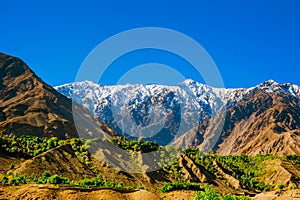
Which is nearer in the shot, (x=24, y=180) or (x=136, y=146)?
(x=24, y=180)

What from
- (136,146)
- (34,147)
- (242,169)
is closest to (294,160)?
(242,169)

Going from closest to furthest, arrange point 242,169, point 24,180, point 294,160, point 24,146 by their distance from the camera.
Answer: point 24,180
point 24,146
point 242,169
point 294,160

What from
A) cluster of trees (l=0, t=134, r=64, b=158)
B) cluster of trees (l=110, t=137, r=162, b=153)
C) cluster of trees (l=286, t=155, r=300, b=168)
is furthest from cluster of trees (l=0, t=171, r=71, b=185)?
cluster of trees (l=286, t=155, r=300, b=168)

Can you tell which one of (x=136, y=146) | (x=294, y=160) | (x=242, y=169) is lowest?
(x=136, y=146)

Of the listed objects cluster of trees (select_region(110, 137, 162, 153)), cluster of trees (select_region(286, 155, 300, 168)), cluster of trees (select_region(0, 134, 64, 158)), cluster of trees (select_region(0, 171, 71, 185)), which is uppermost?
cluster of trees (select_region(286, 155, 300, 168))

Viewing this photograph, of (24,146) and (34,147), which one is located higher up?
(24,146)

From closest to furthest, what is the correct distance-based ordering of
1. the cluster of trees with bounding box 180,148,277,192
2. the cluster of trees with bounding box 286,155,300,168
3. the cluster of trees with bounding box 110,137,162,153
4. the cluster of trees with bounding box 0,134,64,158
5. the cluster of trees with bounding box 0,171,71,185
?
the cluster of trees with bounding box 0,171,71,185 → the cluster of trees with bounding box 0,134,64,158 → the cluster of trees with bounding box 110,137,162,153 → the cluster of trees with bounding box 180,148,277,192 → the cluster of trees with bounding box 286,155,300,168

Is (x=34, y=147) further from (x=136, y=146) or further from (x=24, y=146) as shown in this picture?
(x=136, y=146)

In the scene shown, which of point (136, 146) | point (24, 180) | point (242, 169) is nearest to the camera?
point (24, 180)

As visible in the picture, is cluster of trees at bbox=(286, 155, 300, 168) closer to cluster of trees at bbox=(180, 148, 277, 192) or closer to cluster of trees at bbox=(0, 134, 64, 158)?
cluster of trees at bbox=(180, 148, 277, 192)

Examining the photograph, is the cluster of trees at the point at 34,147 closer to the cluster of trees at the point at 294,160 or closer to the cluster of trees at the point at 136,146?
the cluster of trees at the point at 136,146

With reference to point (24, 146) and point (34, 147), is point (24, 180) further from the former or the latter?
point (24, 146)

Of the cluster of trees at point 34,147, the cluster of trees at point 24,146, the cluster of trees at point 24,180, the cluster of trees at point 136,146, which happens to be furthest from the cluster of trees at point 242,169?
the cluster of trees at point 24,180

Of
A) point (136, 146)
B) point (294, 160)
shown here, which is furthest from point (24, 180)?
point (294, 160)
